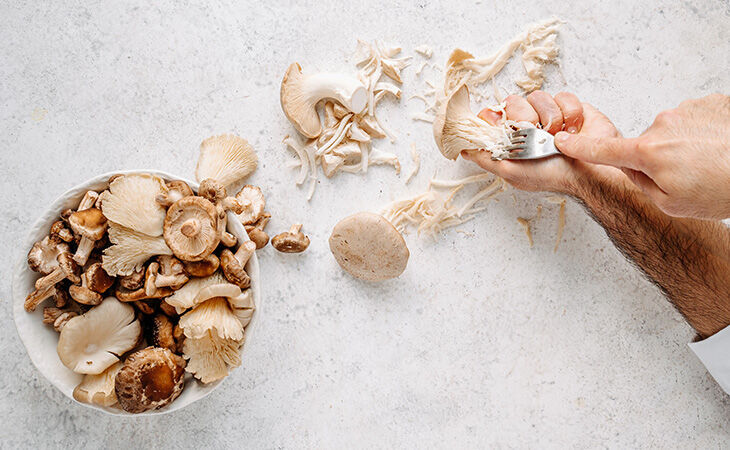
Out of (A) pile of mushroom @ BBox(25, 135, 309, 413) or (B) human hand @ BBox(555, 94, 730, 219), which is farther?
(A) pile of mushroom @ BBox(25, 135, 309, 413)

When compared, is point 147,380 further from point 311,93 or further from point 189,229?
point 311,93

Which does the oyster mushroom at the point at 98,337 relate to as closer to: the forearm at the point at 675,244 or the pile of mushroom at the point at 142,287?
the pile of mushroom at the point at 142,287

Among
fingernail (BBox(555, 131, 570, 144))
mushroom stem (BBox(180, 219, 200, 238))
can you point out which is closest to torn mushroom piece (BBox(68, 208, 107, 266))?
mushroom stem (BBox(180, 219, 200, 238))

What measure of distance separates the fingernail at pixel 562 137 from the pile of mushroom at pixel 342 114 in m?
0.46

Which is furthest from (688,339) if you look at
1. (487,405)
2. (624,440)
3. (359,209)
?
(359,209)

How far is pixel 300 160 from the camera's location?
1.66 meters

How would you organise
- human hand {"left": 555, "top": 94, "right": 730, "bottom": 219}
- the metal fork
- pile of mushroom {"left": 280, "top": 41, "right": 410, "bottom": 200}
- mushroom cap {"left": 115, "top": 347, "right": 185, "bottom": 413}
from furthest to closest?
pile of mushroom {"left": 280, "top": 41, "right": 410, "bottom": 200}, the metal fork, mushroom cap {"left": 115, "top": 347, "right": 185, "bottom": 413}, human hand {"left": 555, "top": 94, "right": 730, "bottom": 219}

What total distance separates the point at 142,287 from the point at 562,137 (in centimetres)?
114

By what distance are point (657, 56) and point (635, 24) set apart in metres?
0.12

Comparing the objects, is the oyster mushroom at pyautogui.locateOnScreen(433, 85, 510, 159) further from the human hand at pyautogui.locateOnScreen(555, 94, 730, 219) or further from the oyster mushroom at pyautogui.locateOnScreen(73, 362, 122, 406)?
the oyster mushroom at pyautogui.locateOnScreen(73, 362, 122, 406)

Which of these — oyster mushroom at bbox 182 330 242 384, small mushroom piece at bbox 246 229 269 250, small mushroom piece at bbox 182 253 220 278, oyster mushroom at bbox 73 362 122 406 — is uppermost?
small mushroom piece at bbox 182 253 220 278

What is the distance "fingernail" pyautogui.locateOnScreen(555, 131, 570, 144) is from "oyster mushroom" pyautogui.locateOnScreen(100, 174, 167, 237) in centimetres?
101

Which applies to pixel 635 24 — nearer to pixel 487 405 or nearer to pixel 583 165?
pixel 583 165

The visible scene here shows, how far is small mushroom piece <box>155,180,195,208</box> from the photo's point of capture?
4.36 ft
